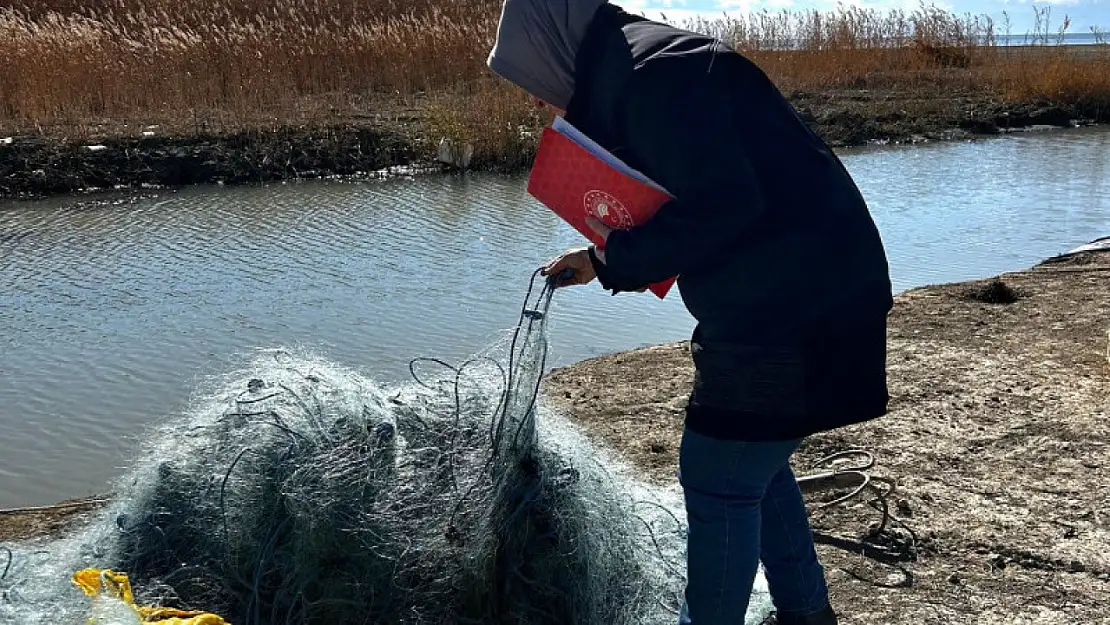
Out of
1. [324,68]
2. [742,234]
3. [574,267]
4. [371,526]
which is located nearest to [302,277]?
[371,526]

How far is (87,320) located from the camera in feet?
21.6

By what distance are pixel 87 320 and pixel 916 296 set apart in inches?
198

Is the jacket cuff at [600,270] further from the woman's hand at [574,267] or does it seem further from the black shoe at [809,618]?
the black shoe at [809,618]

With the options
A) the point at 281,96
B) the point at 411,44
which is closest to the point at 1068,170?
the point at 411,44

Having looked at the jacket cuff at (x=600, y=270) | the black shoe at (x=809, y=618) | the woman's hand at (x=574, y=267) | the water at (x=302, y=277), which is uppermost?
the jacket cuff at (x=600, y=270)

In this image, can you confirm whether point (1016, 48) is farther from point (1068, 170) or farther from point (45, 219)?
point (45, 219)

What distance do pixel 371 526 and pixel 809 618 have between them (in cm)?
104

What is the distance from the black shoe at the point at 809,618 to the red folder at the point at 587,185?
988 mm

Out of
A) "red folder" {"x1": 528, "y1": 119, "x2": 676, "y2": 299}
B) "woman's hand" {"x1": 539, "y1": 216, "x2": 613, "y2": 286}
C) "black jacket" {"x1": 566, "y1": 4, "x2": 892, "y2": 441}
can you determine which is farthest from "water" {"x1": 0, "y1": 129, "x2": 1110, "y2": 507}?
"black jacket" {"x1": 566, "y1": 4, "x2": 892, "y2": 441}

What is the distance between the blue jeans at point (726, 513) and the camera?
2.07 metres

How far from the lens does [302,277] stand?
7.59 metres

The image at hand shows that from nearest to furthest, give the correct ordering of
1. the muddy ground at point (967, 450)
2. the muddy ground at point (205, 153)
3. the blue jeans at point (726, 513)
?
the blue jeans at point (726, 513), the muddy ground at point (967, 450), the muddy ground at point (205, 153)

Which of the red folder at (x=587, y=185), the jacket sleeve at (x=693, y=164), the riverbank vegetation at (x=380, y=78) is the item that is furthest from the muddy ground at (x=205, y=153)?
the jacket sleeve at (x=693, y=164)

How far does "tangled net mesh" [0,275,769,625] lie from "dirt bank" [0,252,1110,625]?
1.88ft
